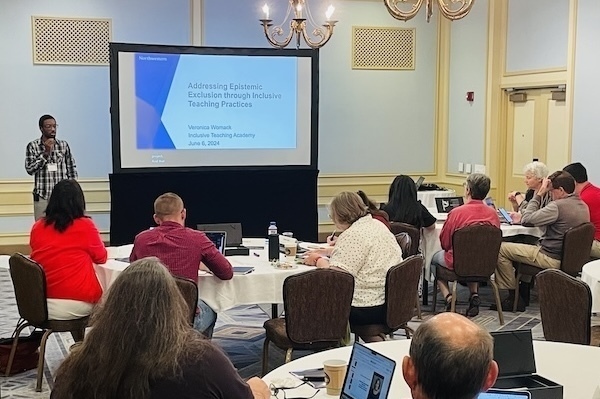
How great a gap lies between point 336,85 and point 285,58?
7.06 feet

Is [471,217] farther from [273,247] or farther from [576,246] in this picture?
[273,247]

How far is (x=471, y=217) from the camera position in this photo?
661 cm

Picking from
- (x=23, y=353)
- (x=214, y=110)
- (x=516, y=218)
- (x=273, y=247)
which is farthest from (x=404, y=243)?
(x=214, y=110)

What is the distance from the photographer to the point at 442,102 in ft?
36.2

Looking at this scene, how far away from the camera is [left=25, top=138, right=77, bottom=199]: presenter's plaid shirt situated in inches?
315

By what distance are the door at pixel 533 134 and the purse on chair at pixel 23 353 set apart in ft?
19.5

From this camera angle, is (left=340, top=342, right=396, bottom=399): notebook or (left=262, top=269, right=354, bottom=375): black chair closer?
(left=340, top=342, right=396, bottom=399): notebook

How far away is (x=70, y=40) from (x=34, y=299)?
5.26m

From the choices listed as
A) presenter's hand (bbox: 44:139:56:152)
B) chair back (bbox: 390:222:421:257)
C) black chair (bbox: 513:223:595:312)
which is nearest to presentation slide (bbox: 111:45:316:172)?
presenter's hand (bbox: 44:139:56:152)

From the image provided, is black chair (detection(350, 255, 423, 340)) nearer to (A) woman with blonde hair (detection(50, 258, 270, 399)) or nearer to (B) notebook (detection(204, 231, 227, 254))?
(B) notebook (detection(204, 231, 227, 254))

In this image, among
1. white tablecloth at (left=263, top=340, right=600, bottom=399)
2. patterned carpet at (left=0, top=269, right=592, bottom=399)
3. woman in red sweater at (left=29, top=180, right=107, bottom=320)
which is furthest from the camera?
patterned carpet at (left=0, top=269, right=592, bottom=399)

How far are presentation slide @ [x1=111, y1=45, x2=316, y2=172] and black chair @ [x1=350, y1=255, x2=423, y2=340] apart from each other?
4.02m

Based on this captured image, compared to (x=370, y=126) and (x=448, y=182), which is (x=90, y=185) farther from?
(x=448, y=182)

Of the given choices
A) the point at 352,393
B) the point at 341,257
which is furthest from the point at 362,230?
the point at 352,393
